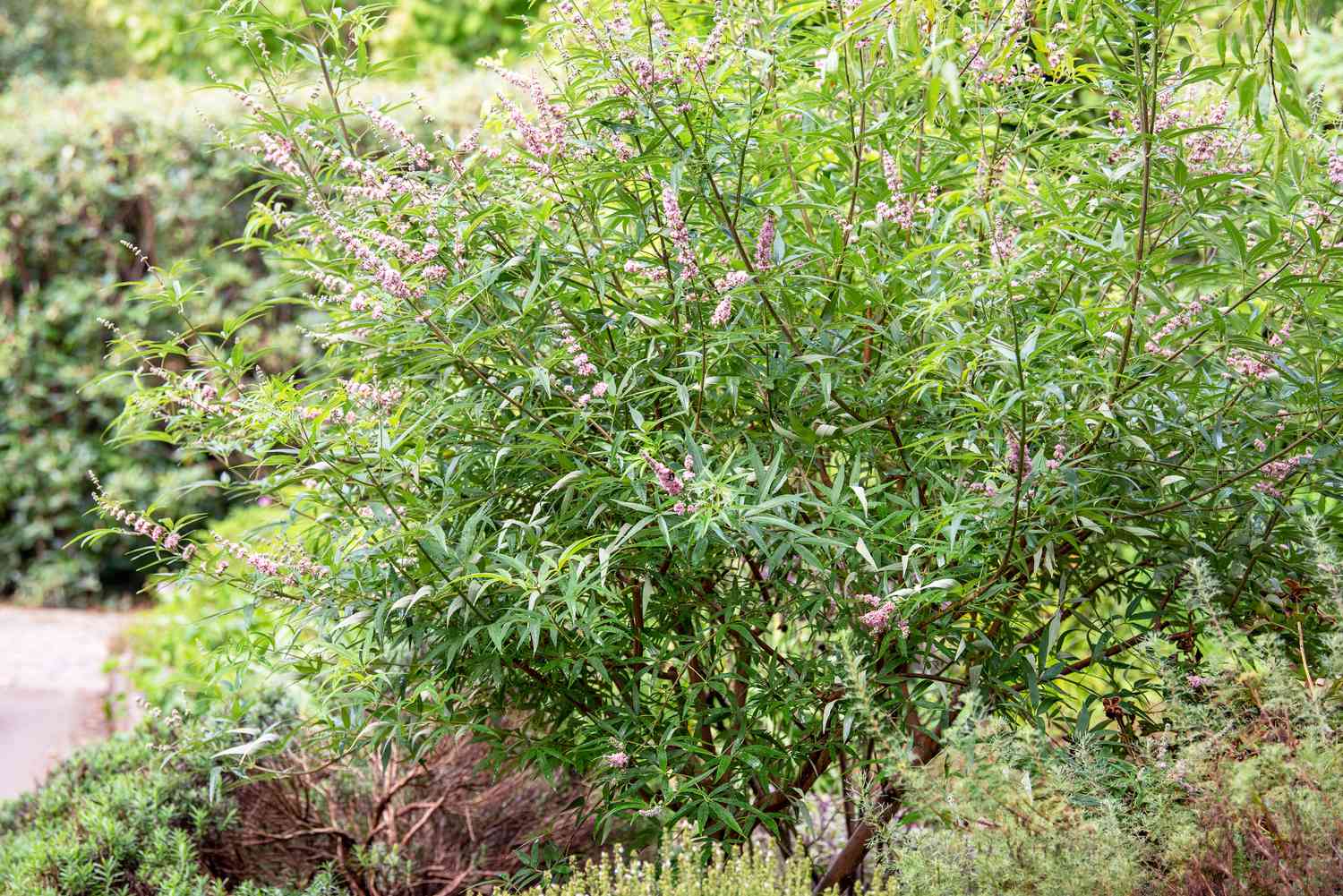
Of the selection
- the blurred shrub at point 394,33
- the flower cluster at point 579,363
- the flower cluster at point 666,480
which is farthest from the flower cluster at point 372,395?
the blurred shrub at point 394,33

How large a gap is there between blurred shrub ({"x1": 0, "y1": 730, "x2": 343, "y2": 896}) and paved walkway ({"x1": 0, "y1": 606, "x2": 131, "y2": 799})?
161 cm

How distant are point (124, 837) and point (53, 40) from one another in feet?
45.2

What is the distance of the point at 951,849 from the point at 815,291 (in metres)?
1.09

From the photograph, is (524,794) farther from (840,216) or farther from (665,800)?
(840,216)

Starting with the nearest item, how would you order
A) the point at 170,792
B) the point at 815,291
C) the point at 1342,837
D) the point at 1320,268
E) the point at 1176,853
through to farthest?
the point at 1342,837
the point at 1176,853
the point at 1320,268
the point at 815,291
the point at 170,792

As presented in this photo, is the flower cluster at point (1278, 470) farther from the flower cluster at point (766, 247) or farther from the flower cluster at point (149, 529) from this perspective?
the flower cluster at point (149, 529)

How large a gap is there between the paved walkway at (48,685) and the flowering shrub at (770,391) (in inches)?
130

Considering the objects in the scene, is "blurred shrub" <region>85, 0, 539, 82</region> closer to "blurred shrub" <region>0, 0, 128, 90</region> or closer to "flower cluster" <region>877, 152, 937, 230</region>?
"blurred shrub" <region>0, 0, 128, 90</region>

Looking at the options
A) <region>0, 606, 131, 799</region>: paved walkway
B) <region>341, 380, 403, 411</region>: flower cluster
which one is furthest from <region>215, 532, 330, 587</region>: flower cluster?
<region>0, 606, 131, 799</region>: paved walkway

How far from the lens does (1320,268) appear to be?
2.37 meters

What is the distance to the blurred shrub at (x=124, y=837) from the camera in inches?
120

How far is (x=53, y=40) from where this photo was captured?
14.4 m

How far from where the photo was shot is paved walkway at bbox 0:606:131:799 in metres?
5.45

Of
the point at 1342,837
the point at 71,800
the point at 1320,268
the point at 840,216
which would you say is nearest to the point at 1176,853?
the point at 1342,837
